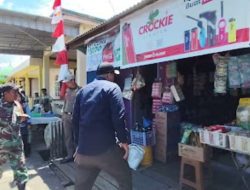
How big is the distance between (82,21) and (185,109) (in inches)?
299

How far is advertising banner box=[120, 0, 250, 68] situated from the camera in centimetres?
352

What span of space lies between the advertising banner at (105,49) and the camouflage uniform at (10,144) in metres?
2.25

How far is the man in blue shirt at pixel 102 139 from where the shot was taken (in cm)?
340

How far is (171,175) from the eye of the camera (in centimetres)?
551

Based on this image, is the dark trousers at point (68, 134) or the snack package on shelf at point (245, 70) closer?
the snack package on shelf at point (245, 70)

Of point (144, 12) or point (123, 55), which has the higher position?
point (144, 12)

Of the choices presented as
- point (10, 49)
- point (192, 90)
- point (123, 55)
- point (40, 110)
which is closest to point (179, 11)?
point (123, 55)

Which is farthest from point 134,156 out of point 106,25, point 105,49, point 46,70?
point 46,70

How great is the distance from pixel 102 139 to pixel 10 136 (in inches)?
78.8

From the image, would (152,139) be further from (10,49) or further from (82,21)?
(10,49)

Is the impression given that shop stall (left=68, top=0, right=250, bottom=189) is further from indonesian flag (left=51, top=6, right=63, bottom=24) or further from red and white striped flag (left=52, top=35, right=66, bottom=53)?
indonesian flag (left=51, top=6, right=63, bottom=24)

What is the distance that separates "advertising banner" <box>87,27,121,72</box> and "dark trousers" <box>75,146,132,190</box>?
2873mm

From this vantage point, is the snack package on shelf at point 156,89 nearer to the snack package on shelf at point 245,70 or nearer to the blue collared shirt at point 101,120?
the snack package on shelf at point 245,70

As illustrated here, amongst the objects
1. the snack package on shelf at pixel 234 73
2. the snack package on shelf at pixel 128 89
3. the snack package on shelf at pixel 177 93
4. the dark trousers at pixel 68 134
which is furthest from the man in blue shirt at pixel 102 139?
the dark trousers at pixel 68 134
